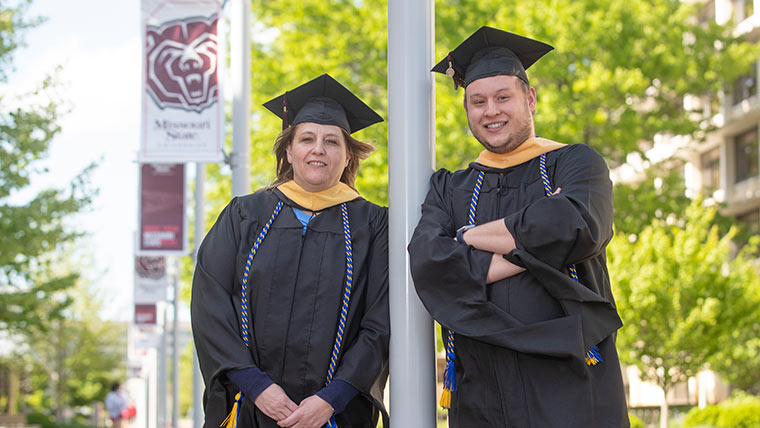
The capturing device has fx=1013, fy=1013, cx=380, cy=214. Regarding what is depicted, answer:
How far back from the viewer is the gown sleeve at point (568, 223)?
137 inches

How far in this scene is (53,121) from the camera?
18.4 meters

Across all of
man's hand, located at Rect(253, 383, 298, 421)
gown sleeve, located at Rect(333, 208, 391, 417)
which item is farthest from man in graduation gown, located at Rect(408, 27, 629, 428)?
man's hand, located at Rect(253, 383, 298, 421)

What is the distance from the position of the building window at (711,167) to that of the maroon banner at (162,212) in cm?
2965

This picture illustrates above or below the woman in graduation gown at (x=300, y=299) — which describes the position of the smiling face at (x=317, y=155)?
above

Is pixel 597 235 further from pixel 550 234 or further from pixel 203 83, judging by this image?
pixel 203 83

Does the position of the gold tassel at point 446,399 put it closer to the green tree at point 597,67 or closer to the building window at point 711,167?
the green tree at point 597,67

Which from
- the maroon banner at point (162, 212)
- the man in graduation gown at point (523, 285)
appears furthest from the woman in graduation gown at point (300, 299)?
the maroon banner at point (162, 212)

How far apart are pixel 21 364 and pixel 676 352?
120 feet

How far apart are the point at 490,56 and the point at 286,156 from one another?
1242 millimetres

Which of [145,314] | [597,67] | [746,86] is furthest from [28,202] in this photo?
[746,86]

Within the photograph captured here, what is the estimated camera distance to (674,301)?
66.4 ft

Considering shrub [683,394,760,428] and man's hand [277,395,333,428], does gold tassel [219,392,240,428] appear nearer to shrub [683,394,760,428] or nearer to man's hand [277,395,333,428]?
man's hand [277,395,333,428]

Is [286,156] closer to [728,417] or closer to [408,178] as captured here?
[408,178]

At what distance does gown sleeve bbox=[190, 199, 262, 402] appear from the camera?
166 inches
